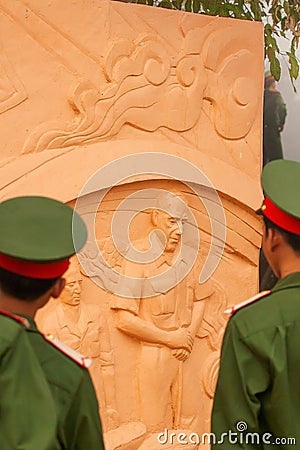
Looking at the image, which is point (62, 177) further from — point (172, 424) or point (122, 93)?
point (172, 424)

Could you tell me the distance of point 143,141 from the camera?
15.7 ft

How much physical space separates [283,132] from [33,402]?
5414mm

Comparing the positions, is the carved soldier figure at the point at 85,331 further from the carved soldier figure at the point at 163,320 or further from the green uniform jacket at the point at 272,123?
the green uniform jacket at the point at 272,123

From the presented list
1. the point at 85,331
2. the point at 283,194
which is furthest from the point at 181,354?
the point at 283,194

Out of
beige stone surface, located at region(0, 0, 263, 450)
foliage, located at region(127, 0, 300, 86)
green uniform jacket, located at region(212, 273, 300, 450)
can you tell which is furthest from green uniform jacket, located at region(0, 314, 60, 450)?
foliage, located at region(127, 0, 300, 86)

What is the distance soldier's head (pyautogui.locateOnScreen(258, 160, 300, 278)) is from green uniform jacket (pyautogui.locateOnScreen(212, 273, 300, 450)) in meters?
0.14

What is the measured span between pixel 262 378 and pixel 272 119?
4953 mm

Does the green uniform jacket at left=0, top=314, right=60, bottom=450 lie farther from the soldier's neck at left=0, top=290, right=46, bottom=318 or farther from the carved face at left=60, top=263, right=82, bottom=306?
the carved face at left=60, top=263, right=82, bottom=306

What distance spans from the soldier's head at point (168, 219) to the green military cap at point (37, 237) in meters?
2.14

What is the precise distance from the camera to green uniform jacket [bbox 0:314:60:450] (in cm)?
237

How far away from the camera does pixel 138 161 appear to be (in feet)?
15.5

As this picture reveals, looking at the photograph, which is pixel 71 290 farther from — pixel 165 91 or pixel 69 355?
pixel 69 355

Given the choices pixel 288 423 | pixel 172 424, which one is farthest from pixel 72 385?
pixel 172 424

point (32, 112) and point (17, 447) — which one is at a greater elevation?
point (32, 112)
